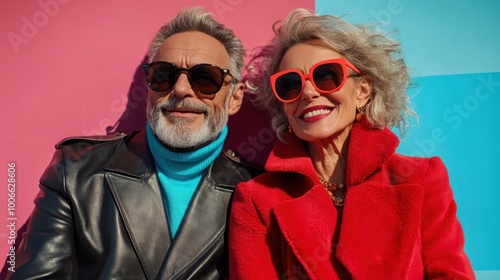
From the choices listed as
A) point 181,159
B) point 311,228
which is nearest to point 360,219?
point 311,228

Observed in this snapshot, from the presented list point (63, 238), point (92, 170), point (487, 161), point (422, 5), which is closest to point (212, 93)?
point (92, 170)

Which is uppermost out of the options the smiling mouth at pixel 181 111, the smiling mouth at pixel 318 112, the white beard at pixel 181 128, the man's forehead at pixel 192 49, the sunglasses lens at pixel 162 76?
the man's forehead at pixel 192 49

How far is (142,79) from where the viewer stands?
8.34ft

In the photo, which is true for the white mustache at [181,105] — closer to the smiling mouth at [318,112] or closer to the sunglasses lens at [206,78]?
the sunglasses lens at [206,78]

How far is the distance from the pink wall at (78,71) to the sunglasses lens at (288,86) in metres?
0.64

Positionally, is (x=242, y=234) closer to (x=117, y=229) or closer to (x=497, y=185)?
(x=117, y=229)

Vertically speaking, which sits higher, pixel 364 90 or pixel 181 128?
pixel 364 90

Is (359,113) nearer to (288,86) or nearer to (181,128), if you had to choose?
(288,86)

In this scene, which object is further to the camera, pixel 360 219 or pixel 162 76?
pixel 162 76

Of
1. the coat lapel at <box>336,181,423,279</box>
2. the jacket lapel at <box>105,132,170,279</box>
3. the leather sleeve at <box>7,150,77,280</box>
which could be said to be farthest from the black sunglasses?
the coat lapel at <box>336,181,423,279</box>

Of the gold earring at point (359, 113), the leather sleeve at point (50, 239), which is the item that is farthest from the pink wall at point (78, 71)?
the gold earring at point (359, 113)

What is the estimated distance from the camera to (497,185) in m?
2.35

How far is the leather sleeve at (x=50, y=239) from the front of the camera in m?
→ 1.76

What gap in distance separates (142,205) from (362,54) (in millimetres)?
1310
